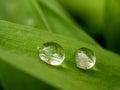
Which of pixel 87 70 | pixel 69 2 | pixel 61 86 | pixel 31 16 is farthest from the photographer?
pixel 69 2

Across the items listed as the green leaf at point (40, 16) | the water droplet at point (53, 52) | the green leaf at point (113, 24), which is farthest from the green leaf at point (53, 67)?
the green leaf at point (113, 24)

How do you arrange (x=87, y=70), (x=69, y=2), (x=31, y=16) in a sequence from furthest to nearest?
(x=69, y=2)
(x=31, y=16)
(x=87, y=70)

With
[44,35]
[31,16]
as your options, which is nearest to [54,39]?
[44,35]

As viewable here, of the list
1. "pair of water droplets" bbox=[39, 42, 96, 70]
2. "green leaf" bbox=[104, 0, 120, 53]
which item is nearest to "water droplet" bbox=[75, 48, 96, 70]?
"pair of water droplets" bbox=[39, 42, 96, 70]

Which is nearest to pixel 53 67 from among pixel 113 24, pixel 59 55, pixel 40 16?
pixel 59 55

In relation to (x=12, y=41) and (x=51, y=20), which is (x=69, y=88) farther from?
(x=51, y=20)

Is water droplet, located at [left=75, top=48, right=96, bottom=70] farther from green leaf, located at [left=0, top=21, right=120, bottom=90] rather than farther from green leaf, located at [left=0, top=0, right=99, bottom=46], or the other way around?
green leaf, located at [left=0, top=0, right=99, bottom=46]

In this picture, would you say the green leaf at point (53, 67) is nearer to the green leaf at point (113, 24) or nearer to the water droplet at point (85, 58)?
the water droplet at point (85, 58)

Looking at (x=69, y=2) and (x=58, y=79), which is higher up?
(x=69, y=2)
